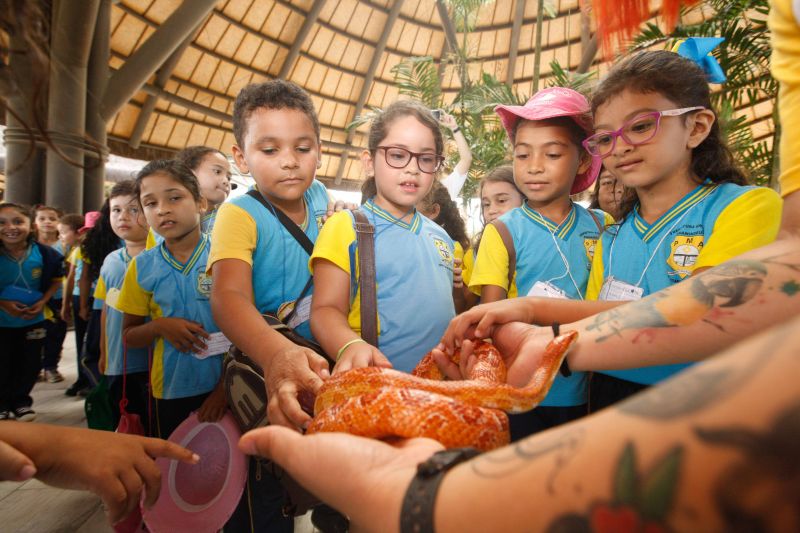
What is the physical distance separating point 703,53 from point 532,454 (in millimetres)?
1992

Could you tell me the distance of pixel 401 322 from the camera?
5.74 ft

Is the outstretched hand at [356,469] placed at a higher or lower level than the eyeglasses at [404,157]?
lower

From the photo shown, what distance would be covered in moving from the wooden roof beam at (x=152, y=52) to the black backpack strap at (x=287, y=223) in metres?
7.64

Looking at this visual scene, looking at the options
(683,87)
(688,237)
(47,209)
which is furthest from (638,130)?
(47,209)

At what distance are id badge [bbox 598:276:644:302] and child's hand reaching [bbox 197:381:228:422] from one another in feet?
5.59

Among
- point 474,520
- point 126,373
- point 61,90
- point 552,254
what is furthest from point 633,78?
point 61,90

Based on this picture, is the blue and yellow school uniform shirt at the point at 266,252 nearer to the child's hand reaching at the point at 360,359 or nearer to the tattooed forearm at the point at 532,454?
the child's hand reaching at the point at 360,359

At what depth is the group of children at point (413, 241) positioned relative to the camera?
152 centimetres

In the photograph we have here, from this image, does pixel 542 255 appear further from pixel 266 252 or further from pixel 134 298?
pixel 134 298

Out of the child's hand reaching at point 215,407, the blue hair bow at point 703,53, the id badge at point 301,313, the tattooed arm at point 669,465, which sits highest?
the blue hair bow at point 703,53

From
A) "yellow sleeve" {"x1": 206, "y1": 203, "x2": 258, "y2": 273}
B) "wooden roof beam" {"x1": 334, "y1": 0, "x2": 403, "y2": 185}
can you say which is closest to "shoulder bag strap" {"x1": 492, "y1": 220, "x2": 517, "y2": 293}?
"yellow sleeve" {"x1": 206, "y1": 203, "x2": 258, "y2": 273}

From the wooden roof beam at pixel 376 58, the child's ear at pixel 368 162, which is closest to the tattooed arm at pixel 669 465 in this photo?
the child's ear at pixel 368 162

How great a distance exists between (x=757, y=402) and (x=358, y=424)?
27.2 inches

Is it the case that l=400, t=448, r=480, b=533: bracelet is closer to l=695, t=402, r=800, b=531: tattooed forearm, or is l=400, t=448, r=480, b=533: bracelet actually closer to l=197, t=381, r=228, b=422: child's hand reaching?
l=695, t=402, r=800, b=531: tattooed forearm
